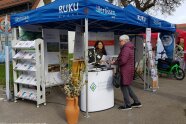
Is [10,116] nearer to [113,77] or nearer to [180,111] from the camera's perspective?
[113,77]

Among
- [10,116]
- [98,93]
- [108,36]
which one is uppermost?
[108,36]

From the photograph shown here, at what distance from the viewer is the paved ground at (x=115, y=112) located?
20.4 ft

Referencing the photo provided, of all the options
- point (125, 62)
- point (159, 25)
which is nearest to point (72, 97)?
point (125, 62)

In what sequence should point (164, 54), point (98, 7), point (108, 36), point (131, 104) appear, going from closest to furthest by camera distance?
point (98, 7), point (131, 104), point (108, 36), point (164, 54)

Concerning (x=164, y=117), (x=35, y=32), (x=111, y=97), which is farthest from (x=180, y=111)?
(x=35, y=32)

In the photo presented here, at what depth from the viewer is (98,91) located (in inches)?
266

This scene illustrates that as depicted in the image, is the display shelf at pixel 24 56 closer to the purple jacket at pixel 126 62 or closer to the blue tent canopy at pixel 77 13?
the blue tent canopy at pixel 77 13

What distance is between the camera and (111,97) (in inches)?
281

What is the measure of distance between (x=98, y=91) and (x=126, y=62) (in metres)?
0.97

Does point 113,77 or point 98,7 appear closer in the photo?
point 98,7

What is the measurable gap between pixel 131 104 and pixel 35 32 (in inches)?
156

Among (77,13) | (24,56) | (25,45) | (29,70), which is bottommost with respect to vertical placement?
(29,70)

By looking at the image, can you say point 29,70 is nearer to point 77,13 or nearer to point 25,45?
point 25,45

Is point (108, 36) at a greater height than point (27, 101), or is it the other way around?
point (108, 36)
